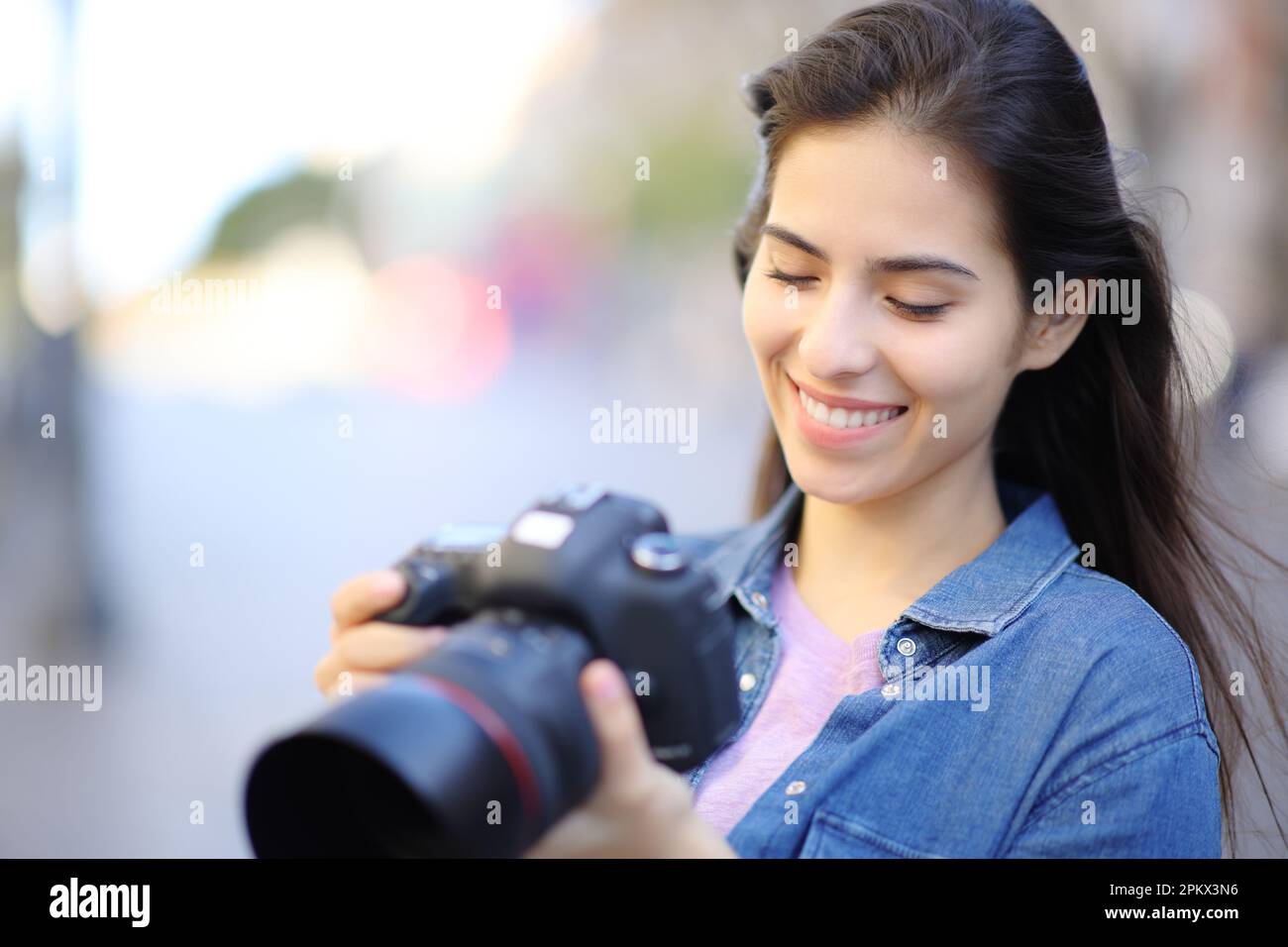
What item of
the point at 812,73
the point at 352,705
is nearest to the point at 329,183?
the point at 812,73

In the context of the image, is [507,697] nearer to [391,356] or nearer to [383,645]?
[383,645]

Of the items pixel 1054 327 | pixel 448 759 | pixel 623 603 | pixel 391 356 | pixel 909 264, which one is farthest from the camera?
pixel 391 356

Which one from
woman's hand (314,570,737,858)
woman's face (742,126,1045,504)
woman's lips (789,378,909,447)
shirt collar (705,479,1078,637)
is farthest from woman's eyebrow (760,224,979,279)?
woman's hand (314,570,737,858)

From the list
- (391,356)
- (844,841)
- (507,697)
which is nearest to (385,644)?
(507,697)

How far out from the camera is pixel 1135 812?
77 centimetres

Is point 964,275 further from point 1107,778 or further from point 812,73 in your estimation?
point 1107,778

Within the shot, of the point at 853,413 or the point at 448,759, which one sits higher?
the point at 853,413

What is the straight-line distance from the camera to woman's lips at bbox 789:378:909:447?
0.91m

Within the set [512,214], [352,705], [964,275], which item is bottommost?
[352,705]

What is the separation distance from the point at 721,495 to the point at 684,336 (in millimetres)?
1024

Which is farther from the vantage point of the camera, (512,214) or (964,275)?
(512,214)

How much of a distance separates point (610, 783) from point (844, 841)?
231 mm

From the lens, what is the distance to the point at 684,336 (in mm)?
4199

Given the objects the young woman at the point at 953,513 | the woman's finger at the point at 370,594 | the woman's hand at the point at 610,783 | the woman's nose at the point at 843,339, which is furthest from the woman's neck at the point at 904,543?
the woman's finger at the point at 370,594
